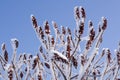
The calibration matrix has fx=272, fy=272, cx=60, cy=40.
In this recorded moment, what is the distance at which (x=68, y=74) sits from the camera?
4008 mm

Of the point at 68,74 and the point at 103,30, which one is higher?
the point at 103,30

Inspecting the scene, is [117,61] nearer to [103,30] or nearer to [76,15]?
[103,30]

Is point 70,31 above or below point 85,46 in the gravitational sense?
above

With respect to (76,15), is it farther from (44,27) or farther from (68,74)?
(68,74)

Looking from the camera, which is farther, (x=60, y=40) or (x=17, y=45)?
(x=60, y=40)

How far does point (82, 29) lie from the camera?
4.10 meters

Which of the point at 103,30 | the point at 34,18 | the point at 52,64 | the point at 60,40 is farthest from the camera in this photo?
the point at 60,40

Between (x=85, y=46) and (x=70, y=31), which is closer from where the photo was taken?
(x=85, y=46)

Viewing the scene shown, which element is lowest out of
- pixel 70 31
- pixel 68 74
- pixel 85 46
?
pixel 68 74

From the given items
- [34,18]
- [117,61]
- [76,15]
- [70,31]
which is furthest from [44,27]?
[117,61]

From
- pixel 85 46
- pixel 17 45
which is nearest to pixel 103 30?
pixel 85 46

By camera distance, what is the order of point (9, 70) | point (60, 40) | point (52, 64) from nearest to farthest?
1. point (9, 70)
2. point (52, 64)
3. point (60, 40)

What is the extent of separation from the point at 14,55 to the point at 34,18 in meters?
0.74

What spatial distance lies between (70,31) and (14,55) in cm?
143
